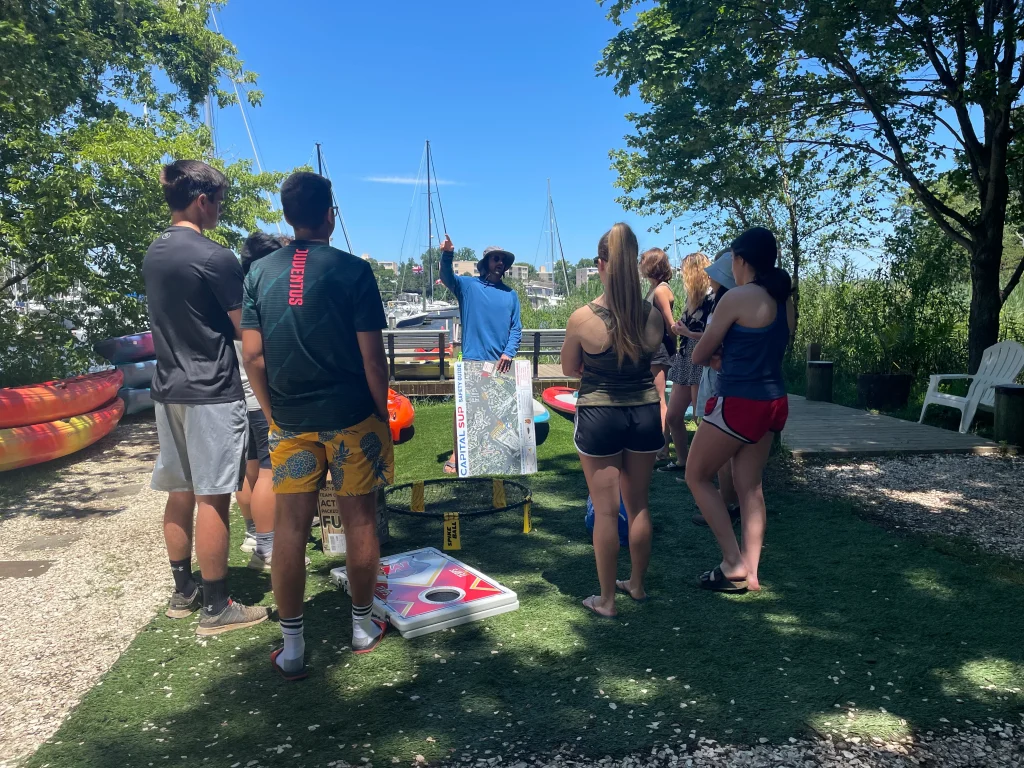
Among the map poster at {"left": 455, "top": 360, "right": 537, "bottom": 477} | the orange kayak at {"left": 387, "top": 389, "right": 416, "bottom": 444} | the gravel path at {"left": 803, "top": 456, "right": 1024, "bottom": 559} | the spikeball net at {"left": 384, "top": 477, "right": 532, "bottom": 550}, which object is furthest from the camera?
the orange kayak at {"left": 387, "top": 389, "right": 416, "bottom": 444}

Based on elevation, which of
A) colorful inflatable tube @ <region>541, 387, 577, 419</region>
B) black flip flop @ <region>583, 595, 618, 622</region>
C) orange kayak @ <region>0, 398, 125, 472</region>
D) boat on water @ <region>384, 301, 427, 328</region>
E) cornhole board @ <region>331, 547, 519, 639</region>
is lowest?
black flip flop @ <region>583, 595, 618, 622</region>

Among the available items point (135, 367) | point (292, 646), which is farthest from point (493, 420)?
point (135, 367)

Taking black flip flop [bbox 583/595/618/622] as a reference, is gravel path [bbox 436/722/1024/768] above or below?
below

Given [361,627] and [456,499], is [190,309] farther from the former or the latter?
[456,499]

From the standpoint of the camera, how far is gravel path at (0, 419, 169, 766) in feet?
9.38

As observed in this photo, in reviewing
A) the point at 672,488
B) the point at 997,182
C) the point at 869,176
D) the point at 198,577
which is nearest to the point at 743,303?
the point at 672,488

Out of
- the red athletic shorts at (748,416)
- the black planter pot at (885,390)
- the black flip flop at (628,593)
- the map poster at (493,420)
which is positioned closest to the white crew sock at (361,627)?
the black flip flop at (628,593)

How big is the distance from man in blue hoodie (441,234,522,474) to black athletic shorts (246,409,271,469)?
1.90 meters

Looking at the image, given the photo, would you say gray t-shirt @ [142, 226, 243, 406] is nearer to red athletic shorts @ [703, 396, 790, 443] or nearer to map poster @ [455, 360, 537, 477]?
red athletic shorts @ [703, 396, 790, 443]

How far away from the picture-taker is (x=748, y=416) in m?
3.40

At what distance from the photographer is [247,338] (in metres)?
2.84

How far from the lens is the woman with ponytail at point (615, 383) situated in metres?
3.16

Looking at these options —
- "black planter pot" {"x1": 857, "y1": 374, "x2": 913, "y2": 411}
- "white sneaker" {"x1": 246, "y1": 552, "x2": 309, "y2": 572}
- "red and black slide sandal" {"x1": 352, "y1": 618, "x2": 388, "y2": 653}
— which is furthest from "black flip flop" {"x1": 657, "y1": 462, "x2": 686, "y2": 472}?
"black planter pot" {"x1": 857, "y1": 374, "x2": 913, "y2": 411}

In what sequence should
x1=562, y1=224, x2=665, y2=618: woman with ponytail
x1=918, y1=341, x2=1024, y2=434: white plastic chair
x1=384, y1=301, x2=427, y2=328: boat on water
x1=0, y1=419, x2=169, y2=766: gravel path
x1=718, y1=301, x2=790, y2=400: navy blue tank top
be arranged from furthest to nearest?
1. x1=384, y1=301, x2=427, y2=328: boat on water
2. x1=918, y1=341, x2=1024, y2=434: white plastic chair
3. x1=718, y1=301, x2=790, y2=400: navy blue tank top
4. x1=562, y1=224, x2=665, y2=618: woman with ponytail
5. x1=0, y1=419, x2=169, y2=766: gravel path
